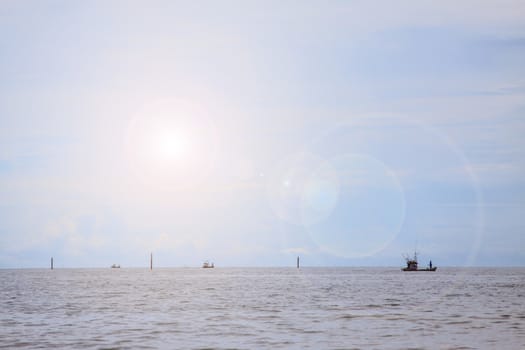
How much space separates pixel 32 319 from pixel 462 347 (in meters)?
30.7

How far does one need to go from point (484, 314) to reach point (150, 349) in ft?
100

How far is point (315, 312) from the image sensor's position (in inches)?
2180

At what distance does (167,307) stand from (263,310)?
30.9 feet

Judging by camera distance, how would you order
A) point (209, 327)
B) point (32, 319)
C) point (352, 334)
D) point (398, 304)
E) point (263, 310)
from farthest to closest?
point (398, 304), point (263, 310), point (32, 319), point (209, 327), point (352, 334)

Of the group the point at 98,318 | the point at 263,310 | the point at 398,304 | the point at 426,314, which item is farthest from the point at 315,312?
the point at 98,318

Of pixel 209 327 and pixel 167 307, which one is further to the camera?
pixel 167 307

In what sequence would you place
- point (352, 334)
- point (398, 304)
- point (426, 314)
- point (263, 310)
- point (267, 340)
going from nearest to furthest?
1. point (267, 340)
2. point (352, 334)
3. point (426, 314)
4. point (263, 310)
5. point (398, 304)

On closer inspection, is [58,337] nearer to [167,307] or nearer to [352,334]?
[352,334]

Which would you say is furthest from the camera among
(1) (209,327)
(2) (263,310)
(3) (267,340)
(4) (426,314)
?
(2) (263,310)

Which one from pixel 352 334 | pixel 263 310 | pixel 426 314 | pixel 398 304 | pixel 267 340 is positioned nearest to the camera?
pixel 267 340

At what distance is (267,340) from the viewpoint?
37.5 m

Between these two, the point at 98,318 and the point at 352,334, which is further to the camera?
the point at 98,318

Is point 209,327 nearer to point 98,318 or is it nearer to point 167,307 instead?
point 98,318

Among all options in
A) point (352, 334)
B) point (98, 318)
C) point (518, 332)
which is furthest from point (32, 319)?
point (518, 332)
